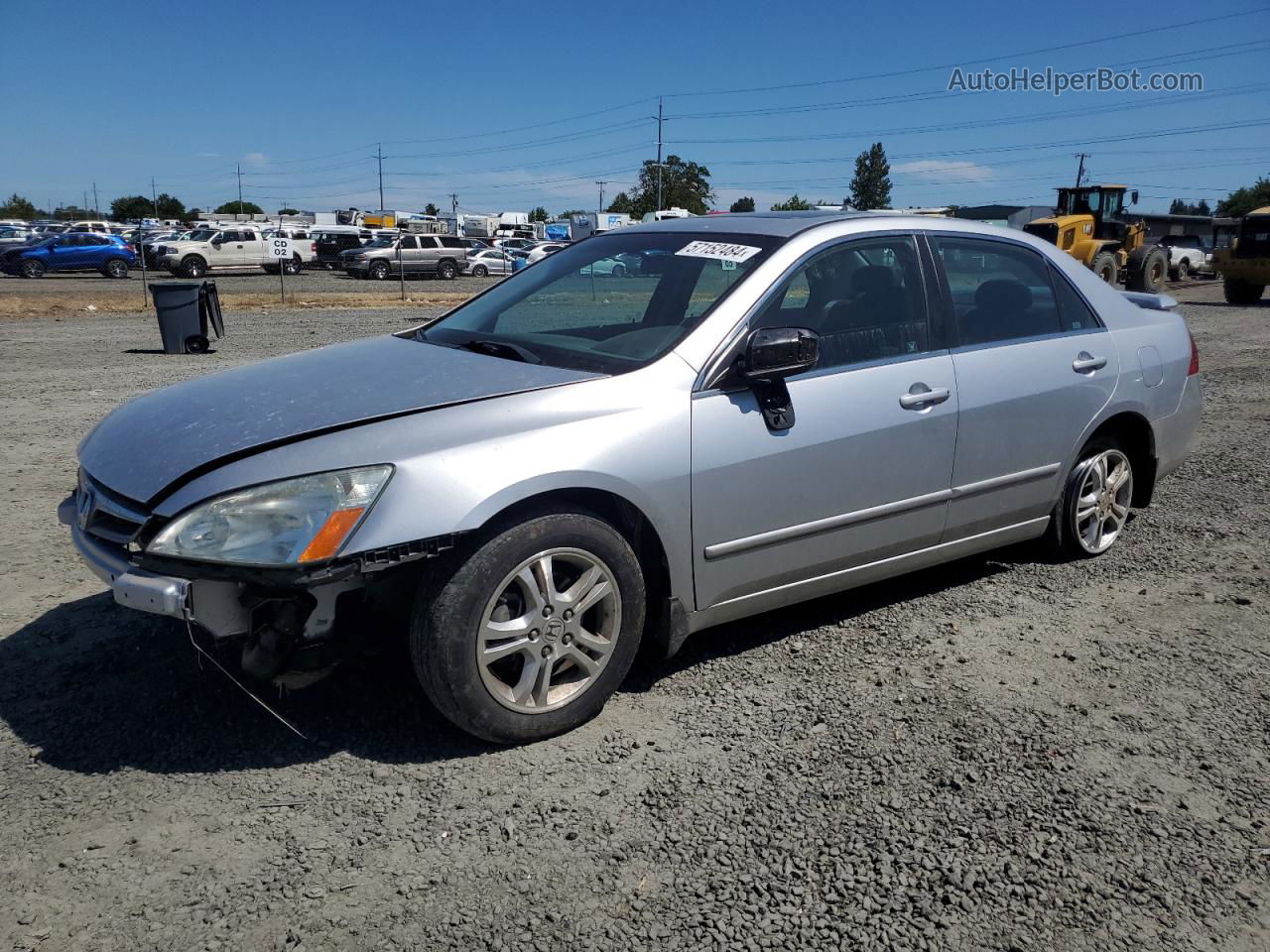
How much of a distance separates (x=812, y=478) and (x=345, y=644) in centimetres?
169

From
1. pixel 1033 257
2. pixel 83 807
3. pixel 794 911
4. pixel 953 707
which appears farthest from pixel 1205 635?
pixel 83 807

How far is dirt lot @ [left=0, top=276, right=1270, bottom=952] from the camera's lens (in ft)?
7.97

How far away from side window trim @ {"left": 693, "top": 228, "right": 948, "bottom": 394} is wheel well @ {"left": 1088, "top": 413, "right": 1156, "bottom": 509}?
51.1 inches

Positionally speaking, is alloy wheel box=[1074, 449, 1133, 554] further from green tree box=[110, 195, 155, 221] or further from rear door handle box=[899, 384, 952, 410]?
green tree box=[110, 195, 155, 221]

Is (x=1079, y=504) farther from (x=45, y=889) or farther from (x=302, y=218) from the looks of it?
(x=302, y=218)

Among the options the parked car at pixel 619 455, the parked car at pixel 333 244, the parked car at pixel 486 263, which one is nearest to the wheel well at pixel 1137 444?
the parked car at pixel 619 455

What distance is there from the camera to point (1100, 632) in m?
4.17

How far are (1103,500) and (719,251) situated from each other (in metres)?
2.37

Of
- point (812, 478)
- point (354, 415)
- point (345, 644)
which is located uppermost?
point (354, 415)

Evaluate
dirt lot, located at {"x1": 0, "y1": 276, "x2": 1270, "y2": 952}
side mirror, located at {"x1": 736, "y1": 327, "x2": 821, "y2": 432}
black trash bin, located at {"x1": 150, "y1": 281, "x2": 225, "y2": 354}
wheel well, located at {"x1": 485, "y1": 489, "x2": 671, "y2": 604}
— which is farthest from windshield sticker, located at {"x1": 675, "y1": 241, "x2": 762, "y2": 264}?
black trash bin, located at {"x1": 150, "y1": 281, "x2": 225, "y2": 354}

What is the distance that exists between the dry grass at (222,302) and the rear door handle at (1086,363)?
66.0 feet

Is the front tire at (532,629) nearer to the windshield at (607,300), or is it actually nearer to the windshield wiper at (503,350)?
the windshield at (607,300)

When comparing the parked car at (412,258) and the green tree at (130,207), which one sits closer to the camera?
the parked car at (412,258)

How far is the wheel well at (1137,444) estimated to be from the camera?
491 cm
